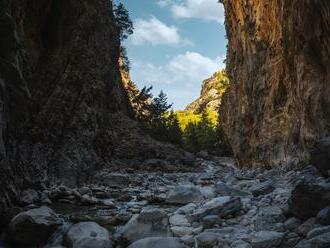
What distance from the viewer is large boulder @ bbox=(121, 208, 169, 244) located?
8.38 m

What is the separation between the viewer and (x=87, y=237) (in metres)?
8.10

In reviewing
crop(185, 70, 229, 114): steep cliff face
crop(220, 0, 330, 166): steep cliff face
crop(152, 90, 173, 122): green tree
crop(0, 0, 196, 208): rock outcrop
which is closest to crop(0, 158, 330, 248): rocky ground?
crop(0, 0, 196, 208): rock outcrop

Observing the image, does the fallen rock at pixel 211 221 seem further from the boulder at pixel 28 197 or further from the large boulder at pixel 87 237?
the boulder at pixel 28 197

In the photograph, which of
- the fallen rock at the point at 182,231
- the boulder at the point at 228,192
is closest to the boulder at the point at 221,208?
the fallen rock at the point at 182,231

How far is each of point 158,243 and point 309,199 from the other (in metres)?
2.80

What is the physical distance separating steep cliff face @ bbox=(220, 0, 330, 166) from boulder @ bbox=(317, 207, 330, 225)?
328 inches

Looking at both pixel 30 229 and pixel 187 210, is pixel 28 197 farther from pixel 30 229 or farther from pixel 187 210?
pixel 187 210

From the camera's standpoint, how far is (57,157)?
18594 millimetres

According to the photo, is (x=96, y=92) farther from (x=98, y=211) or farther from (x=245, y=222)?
(x=245, y=222)

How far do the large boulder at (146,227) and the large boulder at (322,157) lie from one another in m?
3.48

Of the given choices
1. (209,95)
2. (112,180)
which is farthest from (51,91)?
(209,95)

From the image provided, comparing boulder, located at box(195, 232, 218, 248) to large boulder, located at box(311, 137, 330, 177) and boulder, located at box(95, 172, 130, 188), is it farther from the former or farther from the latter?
boulder, located at box(95, 172, 130, 188)

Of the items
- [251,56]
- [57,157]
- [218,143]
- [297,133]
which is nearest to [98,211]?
[57,157]

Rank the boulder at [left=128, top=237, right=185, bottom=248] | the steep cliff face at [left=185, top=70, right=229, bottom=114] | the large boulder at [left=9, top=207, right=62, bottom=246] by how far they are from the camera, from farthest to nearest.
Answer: the steep cliff face at [left=185, top=70, right=229, bottom=114] < the large boulder at [left=9, top=207, right=62, bottom=246] < the boulder at [left=128, top=237, right=185, bottom=248]
